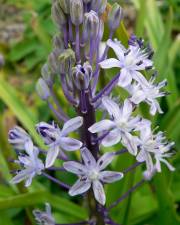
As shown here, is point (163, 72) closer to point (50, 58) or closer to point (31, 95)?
point (50, 58)

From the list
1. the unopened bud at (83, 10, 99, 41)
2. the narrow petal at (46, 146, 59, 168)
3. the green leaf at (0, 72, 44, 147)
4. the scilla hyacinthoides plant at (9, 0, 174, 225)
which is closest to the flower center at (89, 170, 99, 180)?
the scilla hyacinthoides plant at (9, 0, 174, 225)

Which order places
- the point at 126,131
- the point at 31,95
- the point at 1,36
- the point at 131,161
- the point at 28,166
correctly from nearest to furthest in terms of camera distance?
the point at 126,131
the point at 28,166
the point at 131,161
the point at 31,95
the point at 1,36

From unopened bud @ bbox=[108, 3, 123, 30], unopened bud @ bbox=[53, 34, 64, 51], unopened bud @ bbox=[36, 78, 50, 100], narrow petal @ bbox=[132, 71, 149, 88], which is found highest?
unopened bud @ bbox=[53, 34, 64, 51]

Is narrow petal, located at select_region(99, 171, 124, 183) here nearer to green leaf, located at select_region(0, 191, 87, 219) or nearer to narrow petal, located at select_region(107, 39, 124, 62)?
narrow petal, located at select_region(107, 39, 124, 62)

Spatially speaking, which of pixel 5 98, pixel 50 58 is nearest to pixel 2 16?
pixel 5 98

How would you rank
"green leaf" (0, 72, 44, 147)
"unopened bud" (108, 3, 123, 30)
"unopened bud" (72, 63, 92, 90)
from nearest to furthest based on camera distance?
"unopened bud" (72, 63, 92, 90)
"unopened bud" (108, 3, 123, 30)
"green leaf" (0, 72, 44, 147)

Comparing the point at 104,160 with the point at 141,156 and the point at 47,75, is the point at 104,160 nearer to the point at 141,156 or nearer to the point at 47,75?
the point at 141,156

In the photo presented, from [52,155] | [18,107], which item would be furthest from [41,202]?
[52,155]
